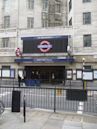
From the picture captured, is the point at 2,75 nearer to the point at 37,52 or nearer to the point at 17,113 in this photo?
the point at 37,52

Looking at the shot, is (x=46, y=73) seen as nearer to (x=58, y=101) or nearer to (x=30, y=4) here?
(x=30, y=4)

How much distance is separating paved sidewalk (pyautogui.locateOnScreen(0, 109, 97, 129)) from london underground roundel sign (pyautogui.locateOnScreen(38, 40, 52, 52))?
27.0 meters

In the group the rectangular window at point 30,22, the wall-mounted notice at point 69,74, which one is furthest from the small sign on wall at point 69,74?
the rectangular window at point 30,22

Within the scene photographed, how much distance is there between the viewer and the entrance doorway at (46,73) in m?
40.7

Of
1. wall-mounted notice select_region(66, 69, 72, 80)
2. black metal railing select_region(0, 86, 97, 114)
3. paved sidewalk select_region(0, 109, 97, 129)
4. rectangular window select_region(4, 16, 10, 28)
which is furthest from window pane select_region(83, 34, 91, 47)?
paved sidewalk select_region(0, 109, 97, 129)

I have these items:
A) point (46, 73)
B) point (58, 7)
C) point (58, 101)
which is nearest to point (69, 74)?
point (46, 73)

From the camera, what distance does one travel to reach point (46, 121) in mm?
10688

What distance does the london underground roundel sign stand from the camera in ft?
129

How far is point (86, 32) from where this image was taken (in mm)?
38531

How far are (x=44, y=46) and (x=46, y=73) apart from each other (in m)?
4.61

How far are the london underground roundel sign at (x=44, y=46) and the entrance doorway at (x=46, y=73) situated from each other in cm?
317

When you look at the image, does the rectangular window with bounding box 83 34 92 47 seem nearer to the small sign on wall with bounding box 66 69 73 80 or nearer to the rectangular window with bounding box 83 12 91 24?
the rectangular window with bounding box 83 12 91 24

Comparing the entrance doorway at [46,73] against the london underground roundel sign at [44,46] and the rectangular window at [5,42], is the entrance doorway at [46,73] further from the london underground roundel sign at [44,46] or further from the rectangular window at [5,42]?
the rectangular window at [5,42]

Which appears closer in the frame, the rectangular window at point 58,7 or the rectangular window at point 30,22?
the rectangular window at point 30,22
